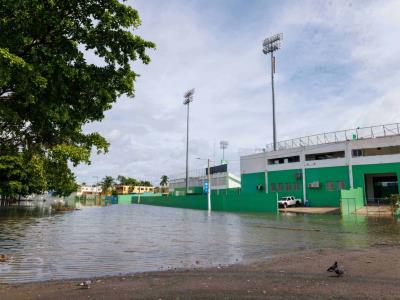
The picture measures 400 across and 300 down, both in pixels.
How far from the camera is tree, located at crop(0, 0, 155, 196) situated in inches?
342

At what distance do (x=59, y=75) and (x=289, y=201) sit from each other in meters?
49.3

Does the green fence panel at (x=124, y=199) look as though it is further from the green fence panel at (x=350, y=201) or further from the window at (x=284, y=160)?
the green fence panel at (x=350, y=201)

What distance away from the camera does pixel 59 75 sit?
920 cm

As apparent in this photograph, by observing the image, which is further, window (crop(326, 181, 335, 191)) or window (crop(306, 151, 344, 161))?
window (crop(306, 151, 344, 161))

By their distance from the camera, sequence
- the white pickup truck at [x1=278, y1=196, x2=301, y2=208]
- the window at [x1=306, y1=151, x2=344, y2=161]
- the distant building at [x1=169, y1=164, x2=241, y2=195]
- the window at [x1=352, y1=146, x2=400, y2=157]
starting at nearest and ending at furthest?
the window at [x1=352, y1=146, x2=400, y2=157], the window at [x1=306, y1=151, x2=344, y2=161], the white pickup truck at [x1=278, y1=196, x2=301, y2=208], the distant building at [x1=169, y1=164, x2=241, y2=195]

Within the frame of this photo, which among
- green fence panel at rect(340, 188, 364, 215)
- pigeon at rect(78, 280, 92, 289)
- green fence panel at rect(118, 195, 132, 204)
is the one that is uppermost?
green fence panel at rect(118, 195, 132, 204)

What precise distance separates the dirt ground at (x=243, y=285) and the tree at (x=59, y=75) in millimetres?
3228

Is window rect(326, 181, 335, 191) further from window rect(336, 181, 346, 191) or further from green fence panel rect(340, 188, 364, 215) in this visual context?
green fence panel rect(340, 188, 364, 215)

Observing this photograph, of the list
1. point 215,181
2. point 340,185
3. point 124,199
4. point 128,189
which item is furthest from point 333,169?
point 128,189

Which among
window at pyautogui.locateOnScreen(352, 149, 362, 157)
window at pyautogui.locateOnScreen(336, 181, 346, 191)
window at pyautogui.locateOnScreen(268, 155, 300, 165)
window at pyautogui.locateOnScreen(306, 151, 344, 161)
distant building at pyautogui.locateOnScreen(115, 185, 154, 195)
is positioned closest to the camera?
window at pyautogui.locateOnScreen(352, 149, 362, 157)

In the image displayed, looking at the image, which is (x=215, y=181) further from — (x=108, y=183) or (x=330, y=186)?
(x=108, y=183)

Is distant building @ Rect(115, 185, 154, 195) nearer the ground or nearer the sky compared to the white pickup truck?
nearer the sky

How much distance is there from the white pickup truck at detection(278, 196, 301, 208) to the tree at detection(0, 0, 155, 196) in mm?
45836

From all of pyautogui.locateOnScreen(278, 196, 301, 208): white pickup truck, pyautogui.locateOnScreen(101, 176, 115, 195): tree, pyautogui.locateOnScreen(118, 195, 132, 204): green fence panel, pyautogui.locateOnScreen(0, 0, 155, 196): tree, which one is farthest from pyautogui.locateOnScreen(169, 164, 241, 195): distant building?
pyautogui.locateOnScreen(0, 0, 155, 196): tree
